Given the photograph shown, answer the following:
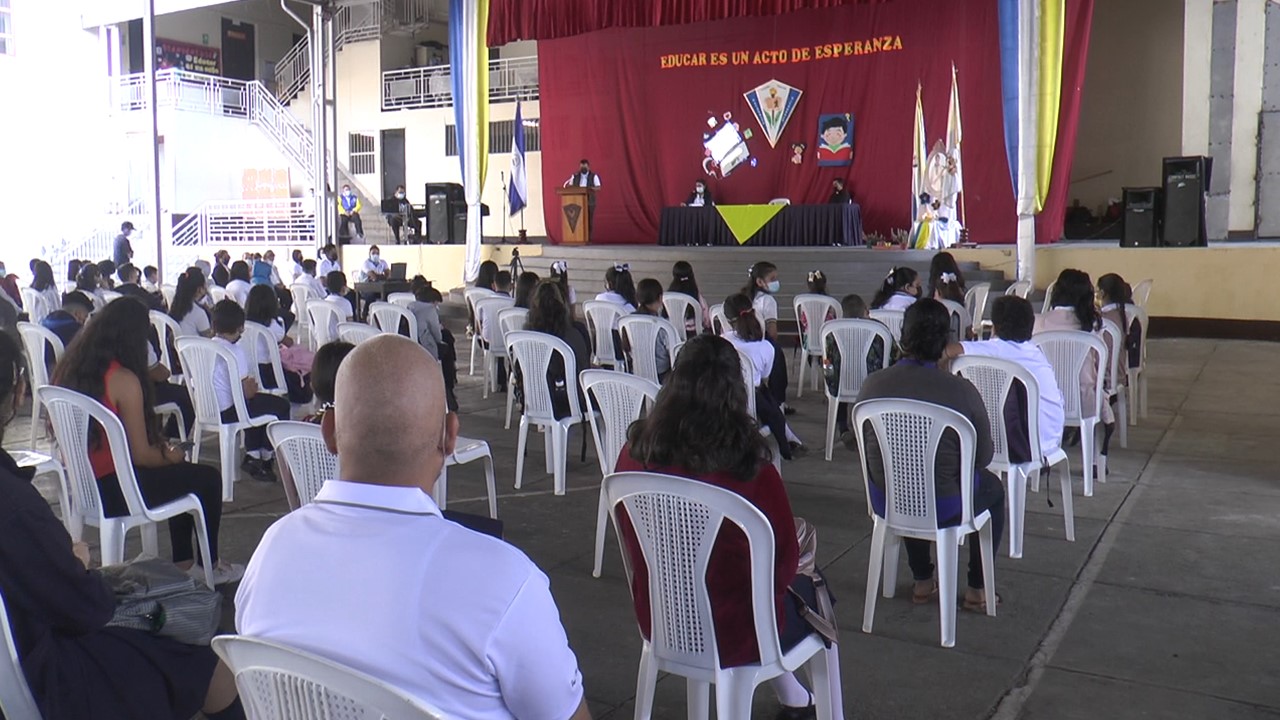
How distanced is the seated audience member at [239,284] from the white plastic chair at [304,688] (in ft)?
27.7

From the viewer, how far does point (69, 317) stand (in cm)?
640

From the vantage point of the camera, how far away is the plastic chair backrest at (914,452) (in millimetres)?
3398

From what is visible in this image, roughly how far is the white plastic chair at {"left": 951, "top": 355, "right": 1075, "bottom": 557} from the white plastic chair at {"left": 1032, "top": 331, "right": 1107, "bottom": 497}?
0.96 meters

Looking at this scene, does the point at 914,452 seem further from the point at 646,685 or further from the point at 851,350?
the point at 851,350

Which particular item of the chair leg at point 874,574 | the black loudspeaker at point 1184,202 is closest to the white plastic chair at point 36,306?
the chair leg at point 874,574

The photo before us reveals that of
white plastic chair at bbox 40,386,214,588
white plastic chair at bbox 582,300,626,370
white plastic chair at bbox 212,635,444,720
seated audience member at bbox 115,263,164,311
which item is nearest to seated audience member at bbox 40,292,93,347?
seated audience member at bbox 115,263,164,311

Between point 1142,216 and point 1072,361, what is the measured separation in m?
7.80

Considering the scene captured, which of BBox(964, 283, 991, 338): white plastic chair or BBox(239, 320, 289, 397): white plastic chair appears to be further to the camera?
BBox(964, 283, 991, 338): white plastic chair

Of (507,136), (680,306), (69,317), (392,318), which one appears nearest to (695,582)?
(392,318)

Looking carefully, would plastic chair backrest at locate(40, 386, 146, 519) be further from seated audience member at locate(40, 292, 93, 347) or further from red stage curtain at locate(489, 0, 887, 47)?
red stage curtain at locate(489, 0, 887, 47)

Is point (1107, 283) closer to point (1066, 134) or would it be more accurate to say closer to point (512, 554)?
point (512, 554)

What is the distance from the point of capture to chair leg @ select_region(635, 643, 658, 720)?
2.66 meters

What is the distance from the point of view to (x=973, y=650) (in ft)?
11.1

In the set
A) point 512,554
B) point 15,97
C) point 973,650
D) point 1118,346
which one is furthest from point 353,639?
point 15,97
